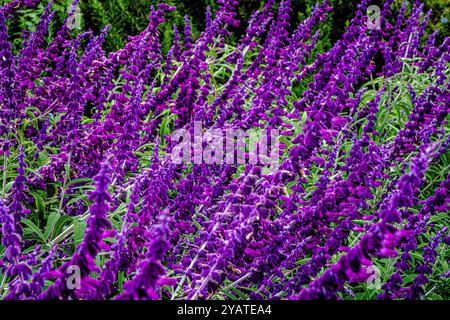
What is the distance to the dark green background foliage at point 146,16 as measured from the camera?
7.98 metres

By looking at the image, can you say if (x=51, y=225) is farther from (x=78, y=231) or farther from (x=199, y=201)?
(x=199, y=201)

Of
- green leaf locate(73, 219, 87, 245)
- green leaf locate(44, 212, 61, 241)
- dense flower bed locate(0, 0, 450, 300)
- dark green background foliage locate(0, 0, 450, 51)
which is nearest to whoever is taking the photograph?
dense flower bed locate(0, 0, 450, 300)

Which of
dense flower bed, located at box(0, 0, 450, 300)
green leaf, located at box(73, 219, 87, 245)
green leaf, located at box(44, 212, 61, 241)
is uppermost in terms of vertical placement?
dense flower bed, located at box(0, 0, 450, 300)

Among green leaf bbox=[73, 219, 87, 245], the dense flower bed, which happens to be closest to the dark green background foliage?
the dense flower bed

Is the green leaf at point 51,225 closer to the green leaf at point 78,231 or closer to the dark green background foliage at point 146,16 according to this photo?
the green leaf at point 78,231

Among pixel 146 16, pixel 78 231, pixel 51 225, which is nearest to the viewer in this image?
pixel 78 231

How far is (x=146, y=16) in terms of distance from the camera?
831 centimetres

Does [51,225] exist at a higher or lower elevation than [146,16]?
lower

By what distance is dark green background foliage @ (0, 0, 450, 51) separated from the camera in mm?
7980

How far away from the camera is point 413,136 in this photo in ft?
13.4

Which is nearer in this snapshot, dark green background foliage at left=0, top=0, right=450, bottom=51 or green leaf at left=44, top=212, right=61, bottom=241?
green leaf at left=44, top=212, right=61, bottom=241
